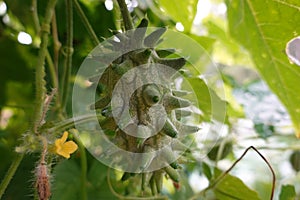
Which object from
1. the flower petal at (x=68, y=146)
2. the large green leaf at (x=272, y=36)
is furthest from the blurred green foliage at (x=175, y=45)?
the flower petal at (x=68, y=146)

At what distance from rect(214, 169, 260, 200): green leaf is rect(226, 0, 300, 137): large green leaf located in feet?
0.48

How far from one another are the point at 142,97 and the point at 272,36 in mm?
357

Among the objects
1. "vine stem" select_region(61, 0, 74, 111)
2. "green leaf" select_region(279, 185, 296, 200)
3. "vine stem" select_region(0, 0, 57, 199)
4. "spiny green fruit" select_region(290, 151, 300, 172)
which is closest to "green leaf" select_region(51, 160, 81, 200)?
"vine stem" select_region(61, 0, 74, 111)

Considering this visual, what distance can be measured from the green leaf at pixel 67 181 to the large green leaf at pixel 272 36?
373mm

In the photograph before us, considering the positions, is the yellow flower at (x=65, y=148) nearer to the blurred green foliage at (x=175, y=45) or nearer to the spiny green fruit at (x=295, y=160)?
the blurred green foliage at (x=175, y=45)

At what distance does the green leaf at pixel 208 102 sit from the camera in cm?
86

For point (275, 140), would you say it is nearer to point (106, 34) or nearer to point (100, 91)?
point (106, 34)

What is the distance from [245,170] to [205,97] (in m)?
0.56

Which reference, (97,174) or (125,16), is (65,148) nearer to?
(125,16)

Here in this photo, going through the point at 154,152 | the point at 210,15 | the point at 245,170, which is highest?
the point at 210,15

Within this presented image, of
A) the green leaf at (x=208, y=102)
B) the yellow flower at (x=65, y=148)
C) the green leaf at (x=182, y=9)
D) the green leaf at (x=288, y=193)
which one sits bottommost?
the green leaf at (x=288, y=193)

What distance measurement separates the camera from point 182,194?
1028 mm

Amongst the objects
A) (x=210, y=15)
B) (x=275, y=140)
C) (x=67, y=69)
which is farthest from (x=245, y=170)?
(x=67, y=69)

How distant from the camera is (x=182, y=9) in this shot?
0.92 meters
